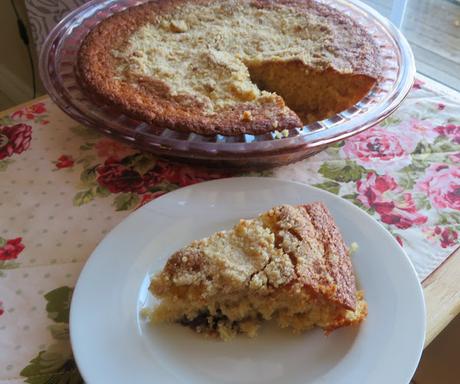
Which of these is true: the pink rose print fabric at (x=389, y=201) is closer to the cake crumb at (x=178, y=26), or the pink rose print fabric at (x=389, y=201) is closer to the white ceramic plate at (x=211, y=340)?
the white ceramic plate at (x=211, y=340)

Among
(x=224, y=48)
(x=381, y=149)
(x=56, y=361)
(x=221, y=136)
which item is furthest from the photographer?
(x=224, y=48)

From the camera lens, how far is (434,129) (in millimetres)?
1226

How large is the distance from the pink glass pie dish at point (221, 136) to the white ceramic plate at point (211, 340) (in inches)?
5.3

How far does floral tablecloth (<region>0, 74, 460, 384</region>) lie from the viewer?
0.82m

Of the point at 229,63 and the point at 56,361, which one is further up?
the point at 229,63

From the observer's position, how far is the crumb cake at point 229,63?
1104 mm

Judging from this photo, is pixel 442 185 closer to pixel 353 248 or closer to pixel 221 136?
pixel 353 248

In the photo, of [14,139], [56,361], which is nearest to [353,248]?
[56,361]

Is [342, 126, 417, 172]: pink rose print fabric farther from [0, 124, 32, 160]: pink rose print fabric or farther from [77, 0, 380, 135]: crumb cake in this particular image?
[0, 124, 32, 160]: pink rose print fabric

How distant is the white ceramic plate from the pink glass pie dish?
14 cm

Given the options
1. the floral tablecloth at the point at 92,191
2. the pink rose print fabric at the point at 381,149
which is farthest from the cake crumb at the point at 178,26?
the pink rose print fabric at the point at 381,149

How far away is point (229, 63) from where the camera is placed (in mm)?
1265

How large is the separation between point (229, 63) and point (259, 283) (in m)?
0.66

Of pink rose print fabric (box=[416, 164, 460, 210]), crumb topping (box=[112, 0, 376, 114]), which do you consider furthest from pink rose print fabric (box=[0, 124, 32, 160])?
pink rose print fabric (box=[416, 164, 460, 210])
